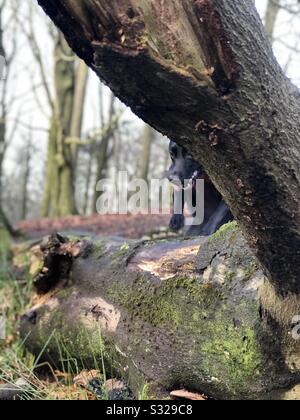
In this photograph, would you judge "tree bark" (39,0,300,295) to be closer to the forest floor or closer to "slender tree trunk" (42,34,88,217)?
the forest floor

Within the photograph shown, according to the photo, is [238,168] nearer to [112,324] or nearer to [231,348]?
[231,348]

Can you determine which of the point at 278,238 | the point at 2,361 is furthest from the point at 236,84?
the point at 2,361

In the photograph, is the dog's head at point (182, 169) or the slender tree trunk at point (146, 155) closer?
the dog's head at point (182, 169)

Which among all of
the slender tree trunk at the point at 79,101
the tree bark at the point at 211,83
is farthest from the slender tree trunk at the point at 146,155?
the tree bark at the point at 211,83

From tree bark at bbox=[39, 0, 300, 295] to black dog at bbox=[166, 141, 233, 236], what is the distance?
104 cm

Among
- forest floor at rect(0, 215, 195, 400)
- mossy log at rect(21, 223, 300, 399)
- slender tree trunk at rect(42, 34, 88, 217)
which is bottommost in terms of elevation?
forest floor at rect(0, 215, 195, 400)

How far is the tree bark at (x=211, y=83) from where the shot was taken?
1.19m

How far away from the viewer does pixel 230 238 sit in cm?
212

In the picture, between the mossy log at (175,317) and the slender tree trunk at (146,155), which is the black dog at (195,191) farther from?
the slender tree trunk at (146,155)

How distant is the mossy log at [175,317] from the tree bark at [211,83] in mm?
470

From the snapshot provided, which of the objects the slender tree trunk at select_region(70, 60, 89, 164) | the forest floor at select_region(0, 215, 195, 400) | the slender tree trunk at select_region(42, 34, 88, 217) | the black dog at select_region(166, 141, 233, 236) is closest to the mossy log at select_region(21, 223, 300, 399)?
the forest floor at select_region(0, 215, 195, 400)

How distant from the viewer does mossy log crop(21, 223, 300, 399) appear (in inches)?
71.7

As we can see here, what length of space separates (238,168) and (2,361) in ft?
6.09

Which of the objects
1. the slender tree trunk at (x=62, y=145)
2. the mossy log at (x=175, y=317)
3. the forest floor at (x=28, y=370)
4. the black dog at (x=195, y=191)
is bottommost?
the forest floor at (x=28, y=370)
